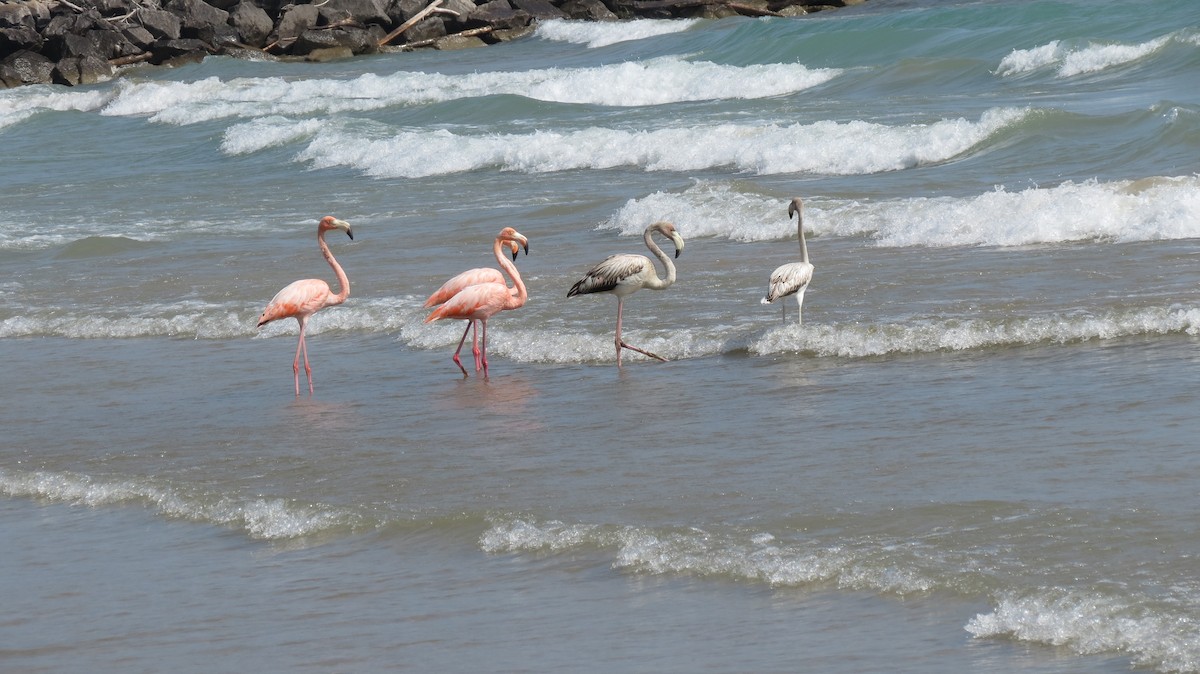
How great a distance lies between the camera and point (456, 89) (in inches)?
1379

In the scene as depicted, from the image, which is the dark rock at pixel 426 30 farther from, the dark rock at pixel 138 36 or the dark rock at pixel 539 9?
the dark rock at pixel 138 36

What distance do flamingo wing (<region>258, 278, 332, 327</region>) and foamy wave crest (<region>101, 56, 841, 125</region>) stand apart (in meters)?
20.3

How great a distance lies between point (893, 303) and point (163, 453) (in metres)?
5.22

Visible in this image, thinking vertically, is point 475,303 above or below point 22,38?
below

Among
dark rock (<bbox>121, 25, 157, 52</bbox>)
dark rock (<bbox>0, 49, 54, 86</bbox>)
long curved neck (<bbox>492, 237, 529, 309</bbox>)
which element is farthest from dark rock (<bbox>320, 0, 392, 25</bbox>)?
long curved neck (<bbox>492, 237, 529, 309</bbox>)

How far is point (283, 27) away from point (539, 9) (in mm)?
7854

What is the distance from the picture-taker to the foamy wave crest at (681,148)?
63.0 ft

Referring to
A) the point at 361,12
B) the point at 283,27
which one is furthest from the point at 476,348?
the point at 361,12

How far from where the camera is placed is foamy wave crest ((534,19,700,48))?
44.4 meters

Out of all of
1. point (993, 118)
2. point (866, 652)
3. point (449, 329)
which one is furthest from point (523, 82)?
point (866, 652)

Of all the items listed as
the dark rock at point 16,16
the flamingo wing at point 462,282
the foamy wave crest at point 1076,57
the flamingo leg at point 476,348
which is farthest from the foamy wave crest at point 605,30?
the flamingo wing at point 462,282

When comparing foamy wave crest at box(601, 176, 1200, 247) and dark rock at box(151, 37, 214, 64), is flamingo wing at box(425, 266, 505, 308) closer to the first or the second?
foamy wave crest at box(601, 176, 1200, 247)

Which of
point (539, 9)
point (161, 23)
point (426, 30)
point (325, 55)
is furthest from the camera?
point (539, 9)

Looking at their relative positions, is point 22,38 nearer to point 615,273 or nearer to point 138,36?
point 138,36
